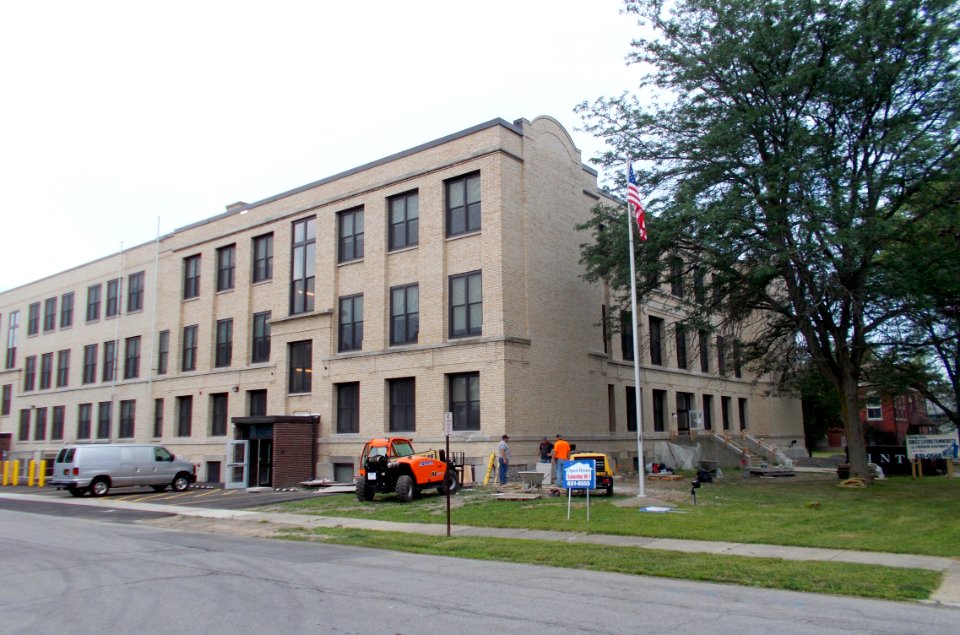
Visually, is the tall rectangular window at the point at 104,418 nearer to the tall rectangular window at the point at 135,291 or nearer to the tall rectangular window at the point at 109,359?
the tall rectangular window at the point at 109,359

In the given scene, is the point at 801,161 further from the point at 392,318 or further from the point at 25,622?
the point at 25,622

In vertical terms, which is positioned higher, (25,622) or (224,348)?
(224,348)

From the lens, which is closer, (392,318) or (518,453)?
(518,453)

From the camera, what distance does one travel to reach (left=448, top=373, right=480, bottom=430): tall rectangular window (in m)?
26.3

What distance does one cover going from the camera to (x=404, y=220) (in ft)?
98.1

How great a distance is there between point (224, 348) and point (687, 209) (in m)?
25.2

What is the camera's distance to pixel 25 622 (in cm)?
821

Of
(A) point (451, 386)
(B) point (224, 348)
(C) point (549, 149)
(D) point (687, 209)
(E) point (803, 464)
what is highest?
(C) point (549, 149)

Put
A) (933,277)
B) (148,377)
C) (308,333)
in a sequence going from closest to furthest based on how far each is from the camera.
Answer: (933,277) < (308,333) < (148,377)

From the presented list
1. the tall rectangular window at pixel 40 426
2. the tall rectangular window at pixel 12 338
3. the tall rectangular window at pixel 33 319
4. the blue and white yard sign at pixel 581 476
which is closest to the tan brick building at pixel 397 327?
the blue and white yard sign at pixel 581 476

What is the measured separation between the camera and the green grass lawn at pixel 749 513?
13.6m

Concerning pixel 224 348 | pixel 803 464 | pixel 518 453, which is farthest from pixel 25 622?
pixel 803 464

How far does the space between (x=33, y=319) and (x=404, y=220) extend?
36.7 meters

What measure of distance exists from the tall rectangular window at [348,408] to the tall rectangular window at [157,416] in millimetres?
14876
